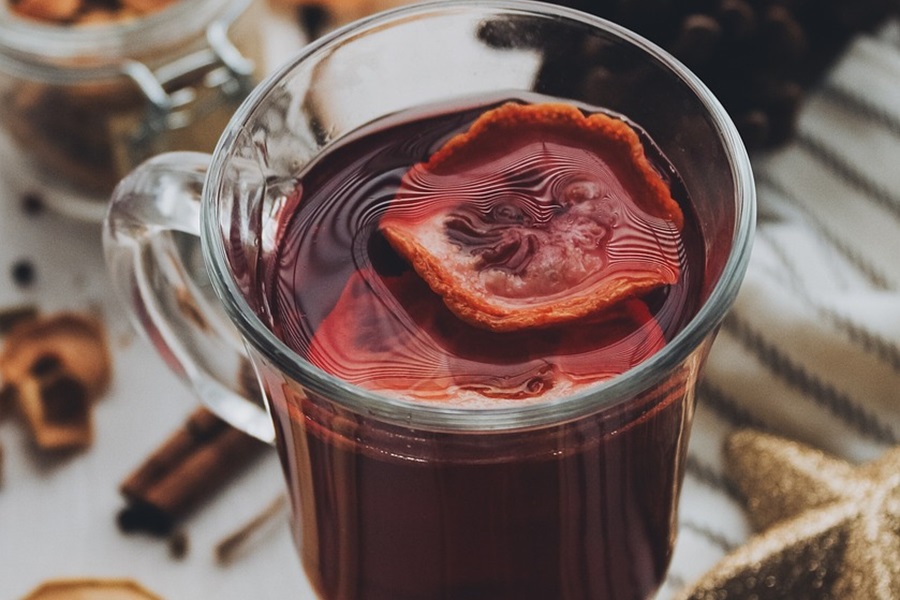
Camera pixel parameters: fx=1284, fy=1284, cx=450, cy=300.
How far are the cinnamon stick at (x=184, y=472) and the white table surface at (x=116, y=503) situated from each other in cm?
1

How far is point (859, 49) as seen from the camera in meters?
1.53

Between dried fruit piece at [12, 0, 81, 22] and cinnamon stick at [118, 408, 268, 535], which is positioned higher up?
dried fruit piece at [12, 0, 81, 22]

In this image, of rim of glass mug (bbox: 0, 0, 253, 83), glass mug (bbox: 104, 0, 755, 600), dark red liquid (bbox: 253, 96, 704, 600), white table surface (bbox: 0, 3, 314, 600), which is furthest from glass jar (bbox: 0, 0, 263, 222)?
dark red liquid (bbox: 253, 96, 704, 600)

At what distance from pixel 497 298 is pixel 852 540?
1.46 feet

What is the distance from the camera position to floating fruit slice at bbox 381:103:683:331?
0.78 meters

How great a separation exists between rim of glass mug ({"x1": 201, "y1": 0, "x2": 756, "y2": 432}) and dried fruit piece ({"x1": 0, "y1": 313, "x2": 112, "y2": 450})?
59 cm

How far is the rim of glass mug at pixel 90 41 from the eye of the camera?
1382 mm

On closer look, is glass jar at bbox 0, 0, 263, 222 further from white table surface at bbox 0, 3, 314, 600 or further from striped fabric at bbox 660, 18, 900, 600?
striped fabric at bbox 660, 18, 900, 600

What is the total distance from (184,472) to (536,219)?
1.91 ft

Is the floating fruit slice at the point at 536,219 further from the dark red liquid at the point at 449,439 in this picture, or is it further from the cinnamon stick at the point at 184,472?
the cinnamon stick at the point at 184,472

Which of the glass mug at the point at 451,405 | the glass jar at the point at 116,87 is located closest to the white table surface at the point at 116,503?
the glass jar at the point at 116,87

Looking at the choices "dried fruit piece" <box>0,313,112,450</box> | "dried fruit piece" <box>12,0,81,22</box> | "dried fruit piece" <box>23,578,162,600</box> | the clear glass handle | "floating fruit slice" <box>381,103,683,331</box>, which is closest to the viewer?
"floating fruit slice" <box>381,103,683,331</box>

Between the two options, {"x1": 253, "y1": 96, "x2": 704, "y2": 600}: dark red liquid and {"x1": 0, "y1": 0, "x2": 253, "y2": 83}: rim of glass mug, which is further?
{"x1": 0, "y1": 0, "x2": 253, "y2": 83}: rim of glass mug

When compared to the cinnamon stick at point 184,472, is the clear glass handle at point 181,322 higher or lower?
higher
